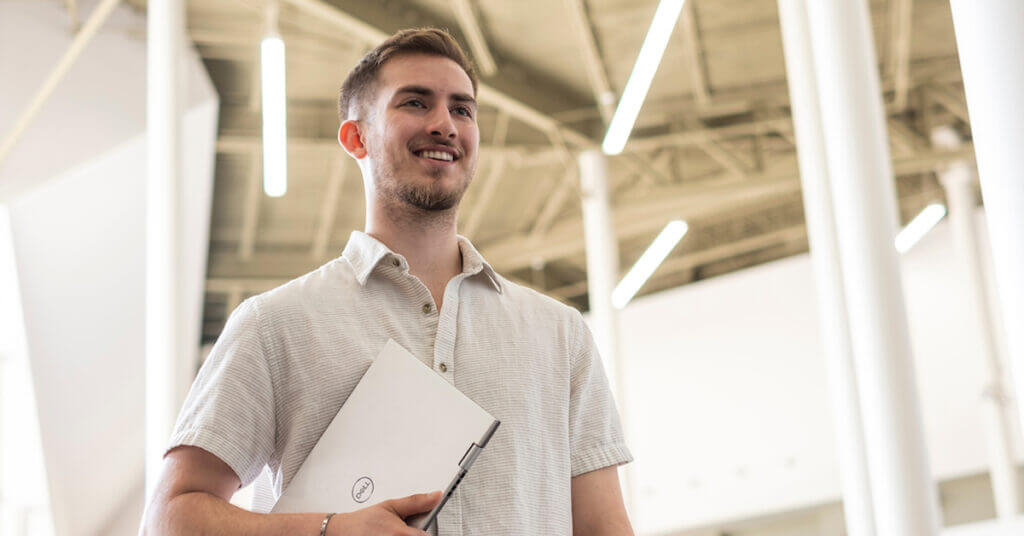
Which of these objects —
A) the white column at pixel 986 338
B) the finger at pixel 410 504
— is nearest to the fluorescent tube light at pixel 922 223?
the white column at pixel 986 338

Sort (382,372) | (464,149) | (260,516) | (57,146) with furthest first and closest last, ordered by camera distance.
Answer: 1. (57,146)
2. (464,149)
3. (382,372)
4. (260,516)

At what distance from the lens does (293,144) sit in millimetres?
11984

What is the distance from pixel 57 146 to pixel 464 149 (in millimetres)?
7174

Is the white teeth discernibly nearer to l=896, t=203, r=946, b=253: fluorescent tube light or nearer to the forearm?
the forearm

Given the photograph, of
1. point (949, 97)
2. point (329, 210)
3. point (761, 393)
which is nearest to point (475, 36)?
point (329, 210)

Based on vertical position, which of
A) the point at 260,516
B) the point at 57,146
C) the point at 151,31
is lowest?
the point at 260,516

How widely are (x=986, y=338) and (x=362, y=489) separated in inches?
502

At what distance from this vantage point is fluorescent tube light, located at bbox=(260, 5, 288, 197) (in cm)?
656

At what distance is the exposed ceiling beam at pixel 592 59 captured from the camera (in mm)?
9289

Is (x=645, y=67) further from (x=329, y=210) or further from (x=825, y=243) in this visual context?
(x=329, y=210)

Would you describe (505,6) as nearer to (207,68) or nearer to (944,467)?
(207,68)

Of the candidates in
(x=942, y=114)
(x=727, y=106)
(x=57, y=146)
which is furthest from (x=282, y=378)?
(x=942, y=114)

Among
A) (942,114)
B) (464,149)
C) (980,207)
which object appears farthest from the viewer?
(980,207)

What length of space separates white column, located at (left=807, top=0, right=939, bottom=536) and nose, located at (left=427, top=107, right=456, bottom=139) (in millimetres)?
3892
